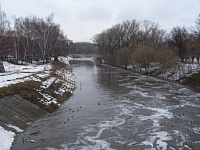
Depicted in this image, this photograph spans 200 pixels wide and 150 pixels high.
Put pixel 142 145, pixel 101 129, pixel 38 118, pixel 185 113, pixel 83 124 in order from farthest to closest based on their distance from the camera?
pixel 185 113
pixel 38 118
pixel 83 124
pixel 101 129
pixel 142 145

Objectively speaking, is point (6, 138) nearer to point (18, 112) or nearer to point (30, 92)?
point (18, 112)

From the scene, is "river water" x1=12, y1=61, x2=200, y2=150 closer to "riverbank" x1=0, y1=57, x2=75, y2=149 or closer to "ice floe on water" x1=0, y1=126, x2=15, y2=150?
"ice floe on water" x1=0, y1=126, x2=15, y2=150

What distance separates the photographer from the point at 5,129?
1255 centimetres

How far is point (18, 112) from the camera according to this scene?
51.2 feet

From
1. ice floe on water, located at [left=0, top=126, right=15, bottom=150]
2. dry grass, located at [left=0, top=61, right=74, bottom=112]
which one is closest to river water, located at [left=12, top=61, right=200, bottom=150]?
ice floe on water, located at [left=0, top=126, right=15, bottom=150]

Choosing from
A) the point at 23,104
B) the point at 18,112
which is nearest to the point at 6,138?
the point at 18,112

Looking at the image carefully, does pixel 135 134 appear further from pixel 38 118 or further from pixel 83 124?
pixel 38 118

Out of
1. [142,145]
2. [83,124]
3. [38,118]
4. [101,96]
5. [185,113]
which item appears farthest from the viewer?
[101,96]

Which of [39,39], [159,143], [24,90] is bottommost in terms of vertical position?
[159,143]

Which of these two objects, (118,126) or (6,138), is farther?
(118,126)

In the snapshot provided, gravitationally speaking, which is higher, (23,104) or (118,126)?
(23,104)

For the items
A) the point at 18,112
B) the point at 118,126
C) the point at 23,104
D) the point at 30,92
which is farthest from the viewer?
the point at 30,92

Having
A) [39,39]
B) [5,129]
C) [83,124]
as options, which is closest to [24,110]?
[5,129]

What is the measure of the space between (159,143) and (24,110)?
10.8 metres
